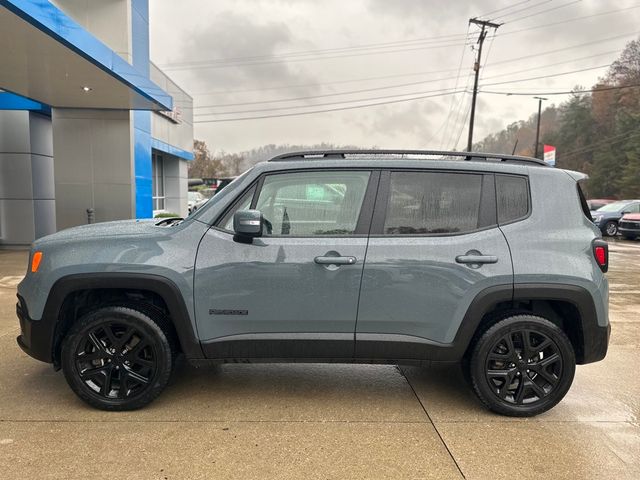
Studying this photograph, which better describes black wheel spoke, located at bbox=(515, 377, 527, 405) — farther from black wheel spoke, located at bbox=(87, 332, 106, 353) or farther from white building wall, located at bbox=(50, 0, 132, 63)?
white building wall, located at bbox=(50, 0, 132, 63)

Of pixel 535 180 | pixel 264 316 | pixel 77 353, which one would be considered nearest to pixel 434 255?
pixel 535 180

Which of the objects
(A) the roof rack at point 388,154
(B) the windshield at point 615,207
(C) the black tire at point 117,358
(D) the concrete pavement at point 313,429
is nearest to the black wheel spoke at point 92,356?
(C) the black tire at point 117,358

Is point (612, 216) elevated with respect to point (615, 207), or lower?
lower

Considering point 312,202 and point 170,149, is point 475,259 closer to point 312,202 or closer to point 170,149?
point 312,202

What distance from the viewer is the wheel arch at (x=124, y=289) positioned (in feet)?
10.9

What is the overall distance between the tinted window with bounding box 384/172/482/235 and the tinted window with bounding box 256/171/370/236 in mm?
258

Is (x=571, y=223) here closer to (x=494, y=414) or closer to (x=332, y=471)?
(x=494, y=414)

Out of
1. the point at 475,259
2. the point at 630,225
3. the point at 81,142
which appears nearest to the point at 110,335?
the point at 475,259

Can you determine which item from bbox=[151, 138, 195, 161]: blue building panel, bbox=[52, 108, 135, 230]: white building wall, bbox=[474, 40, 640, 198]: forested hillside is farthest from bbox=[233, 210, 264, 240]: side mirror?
bbox=[474, 40, 640, 198]: forested hillside

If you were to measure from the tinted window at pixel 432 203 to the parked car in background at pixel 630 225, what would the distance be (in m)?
19.5

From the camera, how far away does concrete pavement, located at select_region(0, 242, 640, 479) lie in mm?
2809

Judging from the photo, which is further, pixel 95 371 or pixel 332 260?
pixel 95 371

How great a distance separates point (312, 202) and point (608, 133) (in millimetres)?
65949

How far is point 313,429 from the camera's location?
325 centimetres
